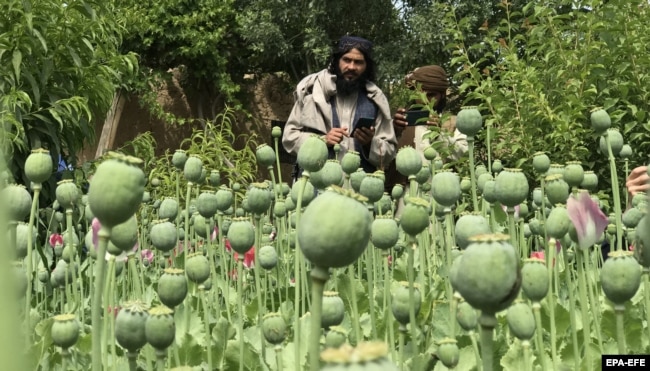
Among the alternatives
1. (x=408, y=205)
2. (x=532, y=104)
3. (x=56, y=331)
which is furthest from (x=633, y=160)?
(x=56, y=331)

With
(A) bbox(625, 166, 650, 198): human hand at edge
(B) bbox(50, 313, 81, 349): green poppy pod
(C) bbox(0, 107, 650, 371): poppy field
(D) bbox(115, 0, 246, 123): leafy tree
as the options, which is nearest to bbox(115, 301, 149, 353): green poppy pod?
(C) bbox(0, 107, 650, 371): poppy field

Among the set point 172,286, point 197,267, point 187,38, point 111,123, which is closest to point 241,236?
point 197,267

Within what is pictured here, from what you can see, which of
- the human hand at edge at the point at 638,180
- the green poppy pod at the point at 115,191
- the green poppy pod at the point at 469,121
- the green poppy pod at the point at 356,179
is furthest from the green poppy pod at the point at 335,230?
the human hand at edge at the point at 638,180

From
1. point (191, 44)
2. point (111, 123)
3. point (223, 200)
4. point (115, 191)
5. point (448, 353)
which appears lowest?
point (448, 353)

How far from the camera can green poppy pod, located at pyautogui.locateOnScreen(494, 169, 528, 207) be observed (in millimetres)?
704

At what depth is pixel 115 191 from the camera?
382 mm

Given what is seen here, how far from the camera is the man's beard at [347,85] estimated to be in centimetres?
224

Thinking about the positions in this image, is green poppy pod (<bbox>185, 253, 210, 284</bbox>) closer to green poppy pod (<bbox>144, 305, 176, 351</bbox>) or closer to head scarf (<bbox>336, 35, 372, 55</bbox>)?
green poppy pod (<bbox>144, 305, 176, 351</bbox>)

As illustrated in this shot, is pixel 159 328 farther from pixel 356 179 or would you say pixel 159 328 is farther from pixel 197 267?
pixel 356 179

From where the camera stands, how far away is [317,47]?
23.9 ft

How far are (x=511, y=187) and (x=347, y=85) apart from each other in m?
1.57

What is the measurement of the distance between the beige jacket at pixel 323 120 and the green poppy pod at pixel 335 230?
1685 mm

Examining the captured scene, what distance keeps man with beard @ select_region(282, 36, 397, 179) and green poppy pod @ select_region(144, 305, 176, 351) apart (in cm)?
160

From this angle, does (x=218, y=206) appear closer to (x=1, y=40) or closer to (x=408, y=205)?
(x=408, y=205)
